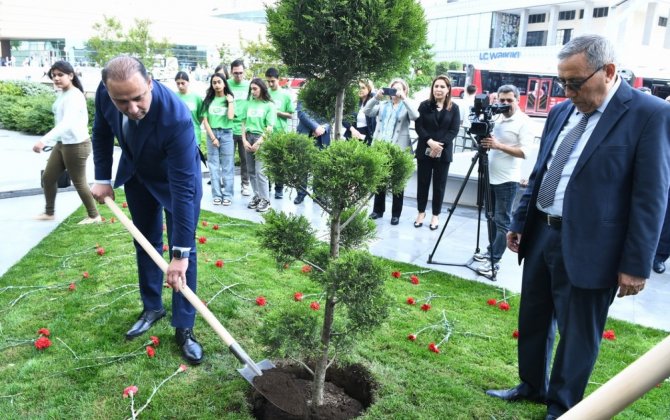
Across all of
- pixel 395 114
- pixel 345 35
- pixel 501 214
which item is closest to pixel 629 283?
pixel 345 35

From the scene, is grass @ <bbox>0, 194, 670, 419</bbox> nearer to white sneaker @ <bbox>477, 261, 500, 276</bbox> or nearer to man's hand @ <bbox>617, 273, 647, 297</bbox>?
white sneaker @ <bbox>477, 261, 500, 276</bbox>

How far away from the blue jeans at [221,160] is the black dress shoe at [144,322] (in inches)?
157

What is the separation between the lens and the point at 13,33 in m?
50.8

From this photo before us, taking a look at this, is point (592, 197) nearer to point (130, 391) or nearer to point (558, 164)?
point (558, 164)

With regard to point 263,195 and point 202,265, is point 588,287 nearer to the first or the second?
point 202,265

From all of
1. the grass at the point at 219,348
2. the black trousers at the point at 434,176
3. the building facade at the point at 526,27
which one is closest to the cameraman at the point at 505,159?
the grass at the point at 219,348

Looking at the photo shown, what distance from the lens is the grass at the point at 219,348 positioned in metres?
2.96

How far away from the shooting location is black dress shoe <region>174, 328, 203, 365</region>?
3.36 meters

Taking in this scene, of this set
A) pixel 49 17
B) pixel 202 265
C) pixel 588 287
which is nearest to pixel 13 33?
pixel 49 17

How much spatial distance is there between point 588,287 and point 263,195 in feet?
18.5

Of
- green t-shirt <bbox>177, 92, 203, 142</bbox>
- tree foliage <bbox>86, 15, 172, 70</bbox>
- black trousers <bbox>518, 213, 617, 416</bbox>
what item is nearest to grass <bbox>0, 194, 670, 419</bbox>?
black trousers <bbox>518, 213, 617, 416</bbox>

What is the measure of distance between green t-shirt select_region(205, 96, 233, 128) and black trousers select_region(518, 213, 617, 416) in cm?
543

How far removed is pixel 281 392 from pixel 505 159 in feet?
11.1

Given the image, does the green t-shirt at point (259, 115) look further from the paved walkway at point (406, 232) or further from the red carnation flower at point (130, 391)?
the red carnation flower at point (130, 391)
